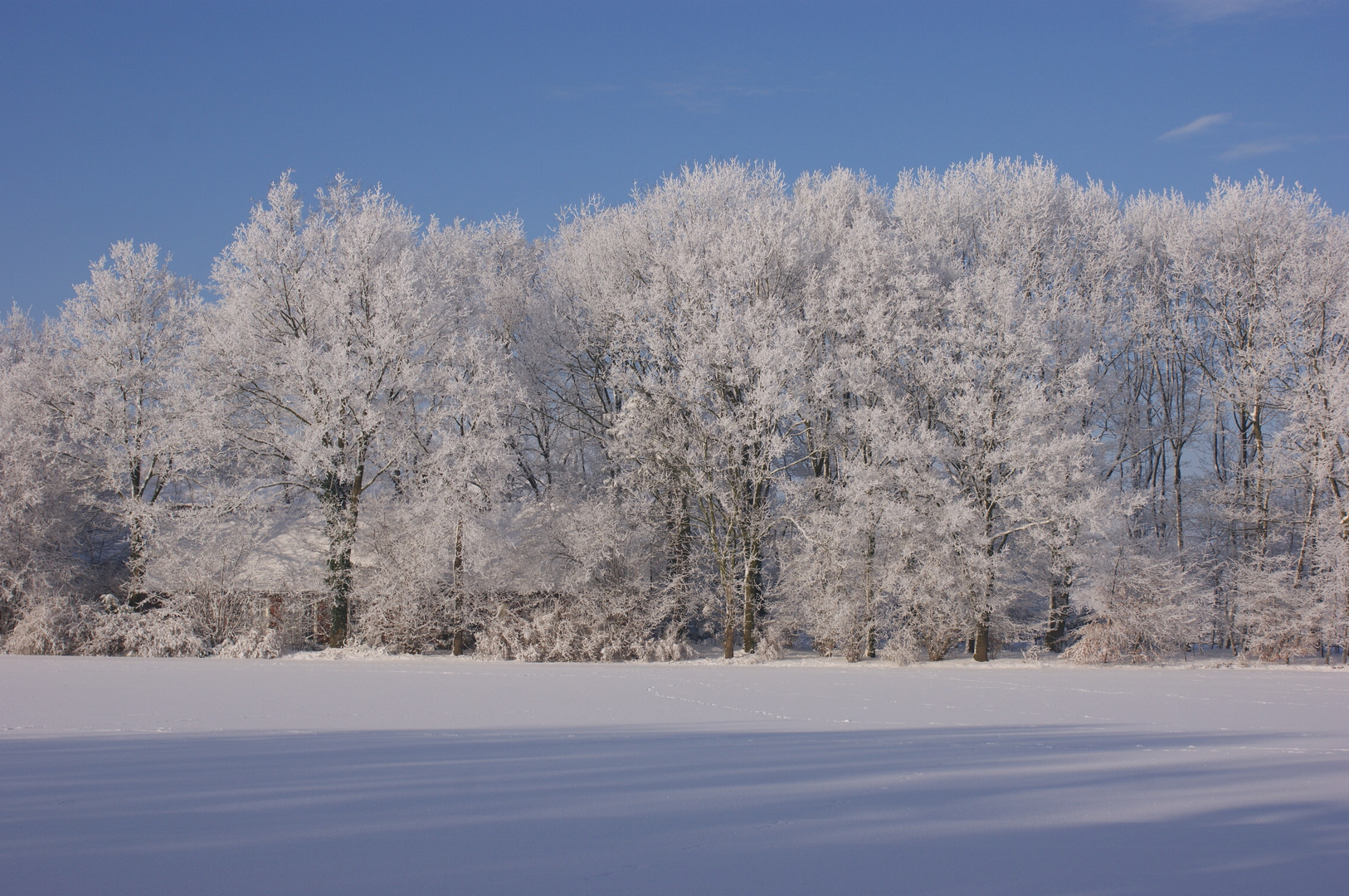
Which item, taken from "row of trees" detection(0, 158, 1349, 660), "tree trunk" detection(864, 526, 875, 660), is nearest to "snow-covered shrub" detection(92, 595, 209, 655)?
"row of trees" detection(0, 158, 1349, 660)

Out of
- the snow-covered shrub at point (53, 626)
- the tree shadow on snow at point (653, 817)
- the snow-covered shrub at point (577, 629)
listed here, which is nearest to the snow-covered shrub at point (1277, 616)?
the snow-covered shrub at point (577, 629)

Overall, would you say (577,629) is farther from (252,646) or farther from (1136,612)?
(1136,612)

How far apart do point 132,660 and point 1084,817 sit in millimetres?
20138

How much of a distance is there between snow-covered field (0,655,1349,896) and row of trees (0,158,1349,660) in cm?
1177

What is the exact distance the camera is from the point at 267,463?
23.0 meters

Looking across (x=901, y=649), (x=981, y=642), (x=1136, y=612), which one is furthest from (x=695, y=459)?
(x=1136, y=612)

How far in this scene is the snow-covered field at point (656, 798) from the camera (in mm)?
3689

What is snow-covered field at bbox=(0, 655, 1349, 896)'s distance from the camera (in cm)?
369

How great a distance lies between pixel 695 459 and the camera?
2306 centimetres

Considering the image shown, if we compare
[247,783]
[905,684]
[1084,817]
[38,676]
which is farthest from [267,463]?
[1084,817]

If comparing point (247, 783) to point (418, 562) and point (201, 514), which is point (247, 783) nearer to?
point (418, 562)

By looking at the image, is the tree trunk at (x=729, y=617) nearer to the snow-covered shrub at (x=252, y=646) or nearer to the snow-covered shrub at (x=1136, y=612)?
the snow-covered shrub at (x=1136, y=612)

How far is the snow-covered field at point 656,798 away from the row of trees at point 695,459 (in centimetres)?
1177

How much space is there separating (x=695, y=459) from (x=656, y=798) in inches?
715
